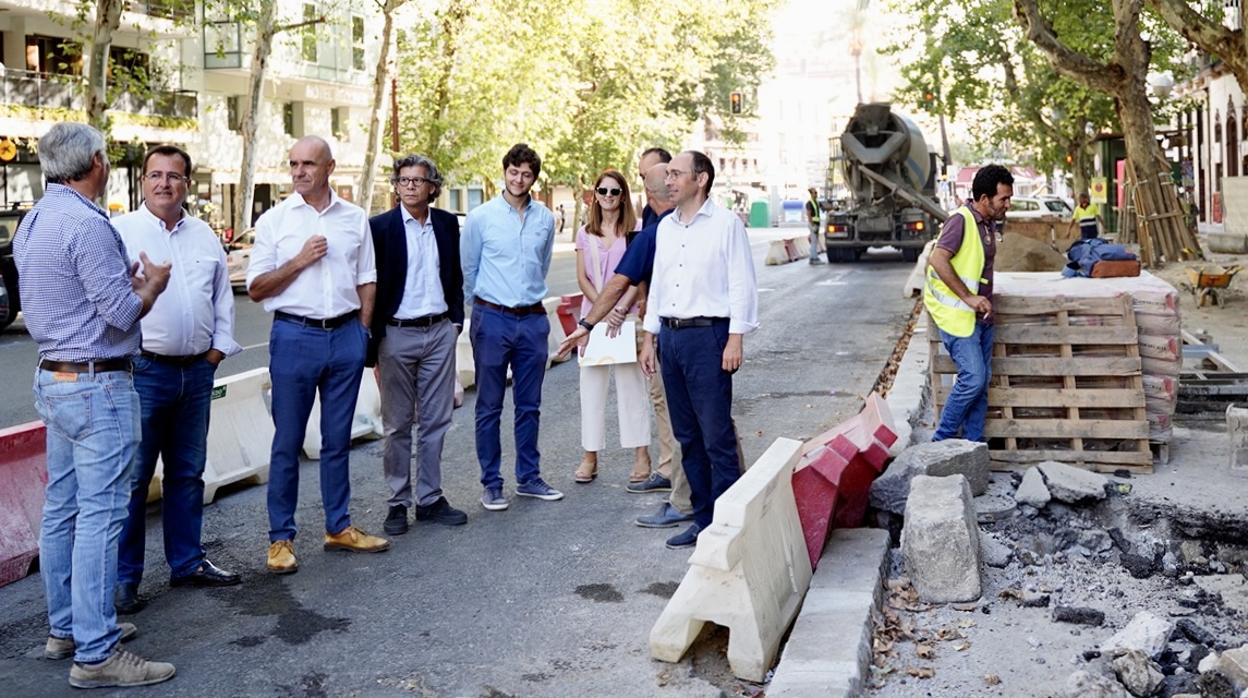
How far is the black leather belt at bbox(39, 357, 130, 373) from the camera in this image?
4.85 m

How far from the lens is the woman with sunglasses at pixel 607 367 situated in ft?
26.3

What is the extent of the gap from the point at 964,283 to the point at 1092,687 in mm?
3856

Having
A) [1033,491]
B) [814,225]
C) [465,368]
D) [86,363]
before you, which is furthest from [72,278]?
[814,225]

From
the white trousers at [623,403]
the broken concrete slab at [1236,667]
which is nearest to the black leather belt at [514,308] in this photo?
the white trousers at [623,403]

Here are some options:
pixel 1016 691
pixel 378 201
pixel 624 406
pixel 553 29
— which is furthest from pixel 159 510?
pixel 378 201

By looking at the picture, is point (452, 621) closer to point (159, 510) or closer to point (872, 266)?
point (159, 510)

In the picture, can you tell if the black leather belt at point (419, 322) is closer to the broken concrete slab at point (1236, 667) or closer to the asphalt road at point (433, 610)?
the asphalt road at point (433, 610)

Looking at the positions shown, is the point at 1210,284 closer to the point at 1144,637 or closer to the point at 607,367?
the point at 607,367

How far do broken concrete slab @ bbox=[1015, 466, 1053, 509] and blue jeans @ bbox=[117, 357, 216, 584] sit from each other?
3.82 meters

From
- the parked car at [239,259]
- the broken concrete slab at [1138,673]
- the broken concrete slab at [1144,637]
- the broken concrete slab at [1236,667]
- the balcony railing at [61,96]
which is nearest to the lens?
the broken concrete slab at [1236,667]

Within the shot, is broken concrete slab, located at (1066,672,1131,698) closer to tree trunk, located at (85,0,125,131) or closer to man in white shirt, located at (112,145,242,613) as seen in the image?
man in white shirt, located at (112,145,242,613)

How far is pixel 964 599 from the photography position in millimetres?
5598

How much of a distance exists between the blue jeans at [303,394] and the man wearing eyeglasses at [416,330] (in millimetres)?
445

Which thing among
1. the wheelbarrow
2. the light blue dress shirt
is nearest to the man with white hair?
the light blue dress shirt
